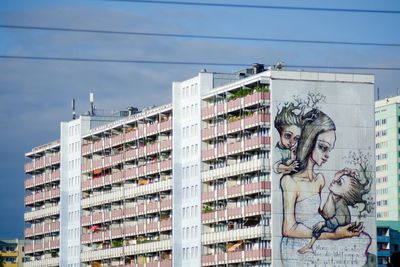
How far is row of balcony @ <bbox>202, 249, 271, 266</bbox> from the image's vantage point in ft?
563

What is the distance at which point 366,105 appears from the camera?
178 meters

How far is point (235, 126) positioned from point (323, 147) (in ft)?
40.4

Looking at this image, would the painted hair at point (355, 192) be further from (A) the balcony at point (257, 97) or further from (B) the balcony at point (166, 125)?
(B) the balcony at point (166, 125)

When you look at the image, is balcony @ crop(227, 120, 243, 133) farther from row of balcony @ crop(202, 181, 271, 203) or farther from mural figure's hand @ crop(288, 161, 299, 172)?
mural figure's hand @ crop(288, 161, 299, 172)

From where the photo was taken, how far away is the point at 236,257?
6993 inches

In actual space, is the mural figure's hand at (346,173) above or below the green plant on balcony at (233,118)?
below

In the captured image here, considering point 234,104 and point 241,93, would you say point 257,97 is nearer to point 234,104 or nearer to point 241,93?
point 241,93

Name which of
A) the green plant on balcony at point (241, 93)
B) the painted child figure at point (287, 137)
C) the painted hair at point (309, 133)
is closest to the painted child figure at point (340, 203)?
the painted hair at point (309, 133)

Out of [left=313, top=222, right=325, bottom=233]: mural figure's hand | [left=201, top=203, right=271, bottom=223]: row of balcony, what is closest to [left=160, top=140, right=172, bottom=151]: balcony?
[left=201, top=203, right=271, bottom=223]: row of balcony

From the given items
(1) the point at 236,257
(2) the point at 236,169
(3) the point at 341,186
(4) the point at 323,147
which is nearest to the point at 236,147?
(2) the point at 236,169

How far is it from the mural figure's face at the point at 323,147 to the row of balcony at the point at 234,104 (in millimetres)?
9341

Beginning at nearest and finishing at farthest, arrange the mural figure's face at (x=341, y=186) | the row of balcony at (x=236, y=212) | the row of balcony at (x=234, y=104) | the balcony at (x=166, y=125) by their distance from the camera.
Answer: the row of balcony at (x=236, y=212) < the row of balcony at (x=234, y=104) < the mural figure's face at (x=341, y=186) < the balcony at (x=166, y=125)

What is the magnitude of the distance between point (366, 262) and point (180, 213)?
31784 mm

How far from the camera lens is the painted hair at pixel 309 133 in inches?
6841
